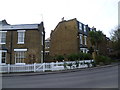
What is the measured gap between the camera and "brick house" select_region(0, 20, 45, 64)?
27.6 metres

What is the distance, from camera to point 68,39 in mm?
39875

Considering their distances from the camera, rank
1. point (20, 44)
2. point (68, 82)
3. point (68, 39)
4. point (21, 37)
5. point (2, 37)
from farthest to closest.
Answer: point (68, 39)
point (2, 37)
point (21, 37)
point (20, 44)
point (68, 82)

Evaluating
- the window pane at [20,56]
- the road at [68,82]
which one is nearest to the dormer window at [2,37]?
the window pane at [20,56]

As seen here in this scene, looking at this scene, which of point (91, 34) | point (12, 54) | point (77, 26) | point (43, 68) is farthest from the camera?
point (77, 26)

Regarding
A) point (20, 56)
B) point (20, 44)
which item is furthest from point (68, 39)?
point (20, 56)

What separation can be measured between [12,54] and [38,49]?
4.19m

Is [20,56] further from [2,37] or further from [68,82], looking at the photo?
[68,82]

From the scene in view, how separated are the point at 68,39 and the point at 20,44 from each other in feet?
47.5

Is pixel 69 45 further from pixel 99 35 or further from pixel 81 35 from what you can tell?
pixel 99 35

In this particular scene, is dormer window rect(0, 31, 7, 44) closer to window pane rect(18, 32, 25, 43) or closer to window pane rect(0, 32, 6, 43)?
window pane rect(0, 32, 6, 43)

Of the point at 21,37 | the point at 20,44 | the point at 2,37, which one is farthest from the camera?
the point at 2,37

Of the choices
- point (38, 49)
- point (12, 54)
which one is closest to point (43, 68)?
point (38, 49)

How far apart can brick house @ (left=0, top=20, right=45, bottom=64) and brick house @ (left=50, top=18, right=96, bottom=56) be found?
12235 millimetres

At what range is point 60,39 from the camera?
134ft
